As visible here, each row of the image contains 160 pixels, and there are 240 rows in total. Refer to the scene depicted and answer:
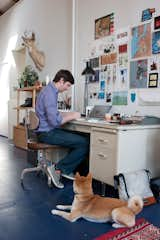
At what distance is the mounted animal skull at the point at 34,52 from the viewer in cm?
486

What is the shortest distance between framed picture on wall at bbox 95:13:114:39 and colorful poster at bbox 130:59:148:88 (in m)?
0.64

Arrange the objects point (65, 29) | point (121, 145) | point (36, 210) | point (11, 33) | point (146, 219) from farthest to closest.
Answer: point (11, 33) → point (65, 29) → point (121, 145) → point (36, 210) → point (146, 219)

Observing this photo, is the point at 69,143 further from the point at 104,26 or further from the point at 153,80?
the point at 104,26

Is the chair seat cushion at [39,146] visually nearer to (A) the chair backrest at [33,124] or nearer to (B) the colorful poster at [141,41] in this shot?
(A) the chair backrest at [33,124]

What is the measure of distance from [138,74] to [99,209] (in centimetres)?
162

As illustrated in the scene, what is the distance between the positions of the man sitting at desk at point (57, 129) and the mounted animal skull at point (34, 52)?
89.0 inches

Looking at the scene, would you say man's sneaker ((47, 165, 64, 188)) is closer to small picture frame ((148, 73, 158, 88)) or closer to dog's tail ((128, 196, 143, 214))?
dog's tail ((128, 196, 143, 214))

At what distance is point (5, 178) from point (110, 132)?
141 centimetres

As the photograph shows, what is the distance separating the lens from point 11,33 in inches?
243

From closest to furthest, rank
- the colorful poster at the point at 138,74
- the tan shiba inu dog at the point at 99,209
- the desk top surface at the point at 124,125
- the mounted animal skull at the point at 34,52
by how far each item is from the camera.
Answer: the tan shiba inu dog at the point at 99,209 < the desk top surface at the point at 124,125 < the colorful poster at the point at 138,74 < the mounted animal skull at the point at 34,52

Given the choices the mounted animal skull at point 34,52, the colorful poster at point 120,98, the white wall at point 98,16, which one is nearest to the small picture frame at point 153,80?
the white wall at point 98,16

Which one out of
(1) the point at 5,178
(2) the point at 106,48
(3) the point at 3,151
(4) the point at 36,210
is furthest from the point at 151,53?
(3) the point at 3,151

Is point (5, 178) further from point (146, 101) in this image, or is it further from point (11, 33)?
point (11, 33)

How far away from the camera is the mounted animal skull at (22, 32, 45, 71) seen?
15.9 feet
